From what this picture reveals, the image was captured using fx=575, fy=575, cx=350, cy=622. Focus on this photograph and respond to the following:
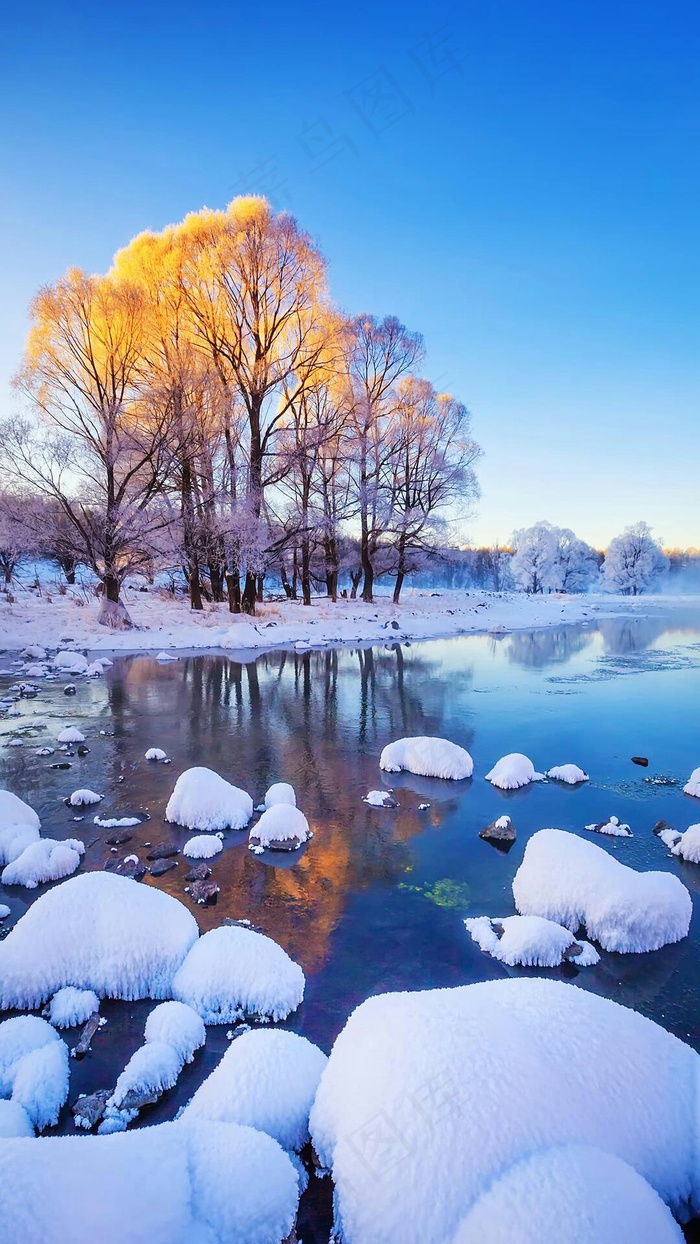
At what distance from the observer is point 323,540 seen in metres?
27.1

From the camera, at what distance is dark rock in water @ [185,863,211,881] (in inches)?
184

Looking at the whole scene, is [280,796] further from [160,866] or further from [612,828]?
[612,828]

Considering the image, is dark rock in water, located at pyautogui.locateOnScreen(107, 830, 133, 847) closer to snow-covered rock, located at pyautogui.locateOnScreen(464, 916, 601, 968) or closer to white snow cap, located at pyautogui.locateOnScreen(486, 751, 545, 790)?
snow-covered rock, located at pyautogui.locateOnScreen(464, 916, 601, 968)

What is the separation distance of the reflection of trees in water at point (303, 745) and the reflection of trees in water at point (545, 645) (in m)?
3.17

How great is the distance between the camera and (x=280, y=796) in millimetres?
6203

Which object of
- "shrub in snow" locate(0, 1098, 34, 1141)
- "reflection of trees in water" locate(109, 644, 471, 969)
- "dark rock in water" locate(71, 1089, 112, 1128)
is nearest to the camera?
"shrub in snow" locate(0, 1098, 34, 1141)

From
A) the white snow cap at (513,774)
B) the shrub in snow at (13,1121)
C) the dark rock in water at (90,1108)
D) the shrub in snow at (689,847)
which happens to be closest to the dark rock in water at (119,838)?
the dark rock in water at (90,1108)

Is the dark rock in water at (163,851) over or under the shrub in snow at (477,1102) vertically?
under

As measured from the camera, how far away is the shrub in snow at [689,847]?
5113mm

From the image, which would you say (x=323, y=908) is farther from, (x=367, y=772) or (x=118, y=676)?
(x=118, y=676)

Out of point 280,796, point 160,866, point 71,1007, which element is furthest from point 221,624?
point 71,1007

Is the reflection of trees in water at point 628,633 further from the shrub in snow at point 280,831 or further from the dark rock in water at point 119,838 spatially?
the dark rock in water at point 119,838

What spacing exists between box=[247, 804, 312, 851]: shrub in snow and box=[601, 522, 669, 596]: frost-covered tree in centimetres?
7451

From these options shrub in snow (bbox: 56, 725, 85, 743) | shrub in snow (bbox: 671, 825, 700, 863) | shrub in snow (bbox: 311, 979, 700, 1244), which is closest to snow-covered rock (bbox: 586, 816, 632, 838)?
shrub in snow (bbox: 671, 825, 700, 863)
